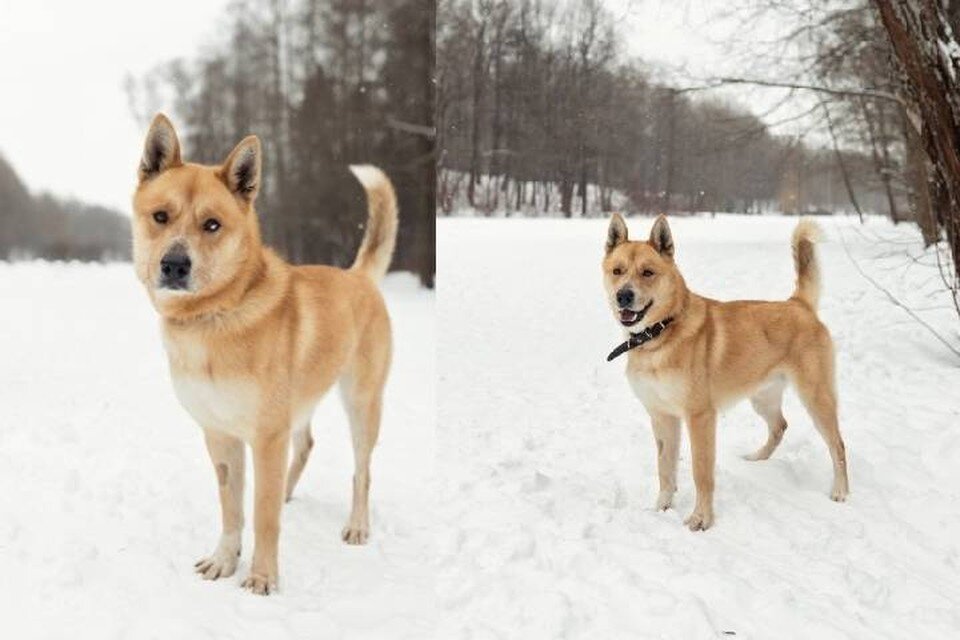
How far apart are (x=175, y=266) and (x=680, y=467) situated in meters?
1.80

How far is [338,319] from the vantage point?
223 centimetres

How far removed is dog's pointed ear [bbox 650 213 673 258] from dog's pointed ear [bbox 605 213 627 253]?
0.28 ft

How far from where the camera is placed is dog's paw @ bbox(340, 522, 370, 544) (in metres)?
2.22

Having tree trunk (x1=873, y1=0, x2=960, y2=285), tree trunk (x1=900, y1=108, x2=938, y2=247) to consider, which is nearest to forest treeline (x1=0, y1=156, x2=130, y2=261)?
tree trunk (x1=873, y1=0, x2=960, y2=285)

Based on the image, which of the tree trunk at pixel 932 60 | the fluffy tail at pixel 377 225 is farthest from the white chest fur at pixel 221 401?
the tree trunk at pixel 932 60

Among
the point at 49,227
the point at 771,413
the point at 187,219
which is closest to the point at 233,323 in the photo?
the point at 187,219

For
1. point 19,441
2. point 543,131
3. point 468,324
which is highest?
point 543,131

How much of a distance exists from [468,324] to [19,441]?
1.55 meters

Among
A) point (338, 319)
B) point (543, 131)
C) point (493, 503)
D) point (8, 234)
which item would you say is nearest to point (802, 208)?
point (543, 131)

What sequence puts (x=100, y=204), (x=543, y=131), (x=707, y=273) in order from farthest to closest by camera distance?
(x=707, y=273) → (x=543, y=131) → (x=100, y=204)

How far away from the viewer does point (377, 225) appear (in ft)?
8.40

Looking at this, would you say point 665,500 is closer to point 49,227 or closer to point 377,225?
point 377,225

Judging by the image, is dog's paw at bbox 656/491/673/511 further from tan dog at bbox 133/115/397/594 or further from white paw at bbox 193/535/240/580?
white paw at bbox 193/535/240/580

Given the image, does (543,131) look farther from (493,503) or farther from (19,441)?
(19,441)
